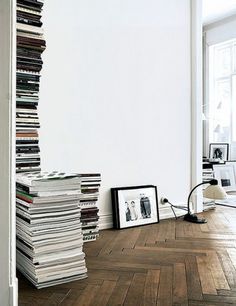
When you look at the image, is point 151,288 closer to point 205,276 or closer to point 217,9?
point 205,276

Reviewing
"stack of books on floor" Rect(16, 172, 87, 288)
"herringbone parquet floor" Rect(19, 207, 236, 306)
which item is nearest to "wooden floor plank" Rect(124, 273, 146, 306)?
"herringbone parquet floor" Rect(19, 207, 236, 306)

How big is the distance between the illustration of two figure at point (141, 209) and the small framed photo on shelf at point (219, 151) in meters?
3.35

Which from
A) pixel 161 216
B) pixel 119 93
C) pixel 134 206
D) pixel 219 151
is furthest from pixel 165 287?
pixel 219 151

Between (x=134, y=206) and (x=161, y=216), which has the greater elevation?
(x=134, y=206)

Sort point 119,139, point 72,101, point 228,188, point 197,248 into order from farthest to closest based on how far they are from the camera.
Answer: point 228,188 < point 119,139 < point 72,101 < point 197,248

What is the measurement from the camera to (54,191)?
197 cm

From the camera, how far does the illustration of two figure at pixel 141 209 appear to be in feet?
10.6

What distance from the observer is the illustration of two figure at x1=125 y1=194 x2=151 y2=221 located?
3.23m

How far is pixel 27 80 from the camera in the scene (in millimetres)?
2402

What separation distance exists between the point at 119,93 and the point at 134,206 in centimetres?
106

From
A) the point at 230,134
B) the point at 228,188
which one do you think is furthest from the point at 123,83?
the point at 230,134

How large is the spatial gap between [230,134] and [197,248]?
4465 millimetres

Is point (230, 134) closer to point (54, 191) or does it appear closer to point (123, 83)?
point (123, 83)

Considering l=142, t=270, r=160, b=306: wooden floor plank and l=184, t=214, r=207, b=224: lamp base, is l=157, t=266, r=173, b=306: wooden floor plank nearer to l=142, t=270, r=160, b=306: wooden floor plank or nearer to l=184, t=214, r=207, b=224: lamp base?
l=142, t=270, r=160, b=306: wooden floor plank
